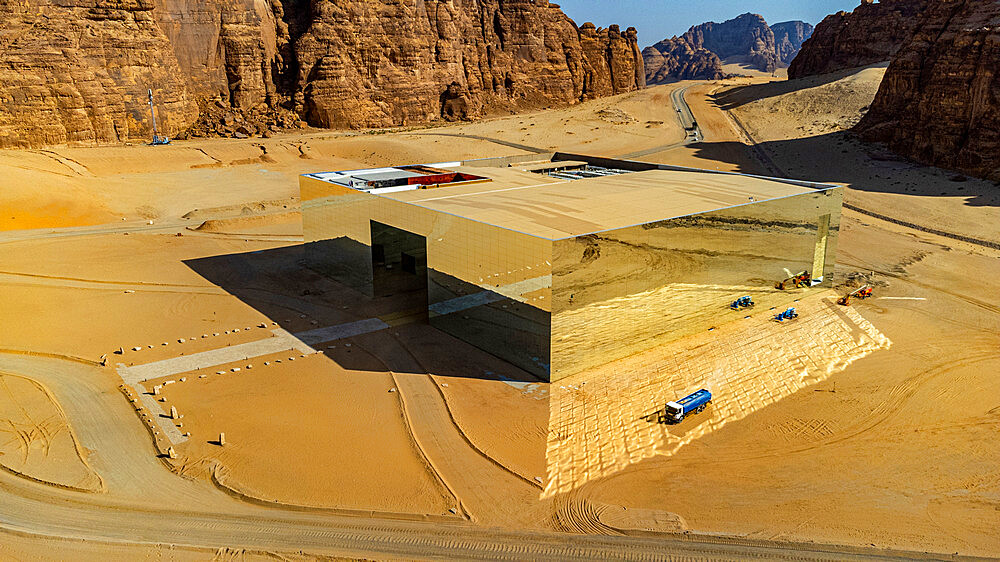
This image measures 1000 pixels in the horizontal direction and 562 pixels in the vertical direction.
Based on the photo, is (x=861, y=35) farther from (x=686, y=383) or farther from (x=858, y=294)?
(x=686, y=383)

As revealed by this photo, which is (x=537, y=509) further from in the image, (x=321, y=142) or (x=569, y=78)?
(x=569, y=78)

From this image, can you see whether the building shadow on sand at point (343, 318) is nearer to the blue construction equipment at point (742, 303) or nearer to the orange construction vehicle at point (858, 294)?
the blue construction equipment at point (742, 303)

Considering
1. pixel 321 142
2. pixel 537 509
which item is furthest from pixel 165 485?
pixel 321 142

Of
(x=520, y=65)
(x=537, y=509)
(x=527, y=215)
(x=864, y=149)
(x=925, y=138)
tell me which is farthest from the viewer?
(x=520, y=65)

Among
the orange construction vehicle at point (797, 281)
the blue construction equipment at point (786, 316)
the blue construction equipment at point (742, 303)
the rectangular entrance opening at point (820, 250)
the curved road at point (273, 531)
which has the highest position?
the rectangular entrance opening at point (820, 250)

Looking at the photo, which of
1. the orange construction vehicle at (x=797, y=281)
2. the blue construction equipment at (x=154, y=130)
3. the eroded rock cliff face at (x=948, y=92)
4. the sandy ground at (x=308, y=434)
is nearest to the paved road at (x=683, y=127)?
the eroded rock cliff face at (x=948, y=92)

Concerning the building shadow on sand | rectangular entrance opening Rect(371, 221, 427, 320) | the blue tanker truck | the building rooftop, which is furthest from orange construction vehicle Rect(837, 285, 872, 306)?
rectangular entrance opening Rect(371, 221, 427, 320)
